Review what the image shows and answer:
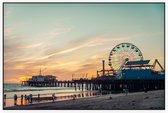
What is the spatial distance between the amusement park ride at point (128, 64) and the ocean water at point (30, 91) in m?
0.73

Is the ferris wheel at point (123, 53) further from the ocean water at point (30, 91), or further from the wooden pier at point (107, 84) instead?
the ocean water at point (30, 91)

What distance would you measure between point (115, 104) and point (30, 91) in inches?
50.4

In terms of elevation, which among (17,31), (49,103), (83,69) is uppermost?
(17,31)

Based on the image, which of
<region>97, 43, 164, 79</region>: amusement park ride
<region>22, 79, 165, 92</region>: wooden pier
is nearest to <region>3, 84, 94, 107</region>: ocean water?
<region>22, 79, 165, 92</region>: wooden pier

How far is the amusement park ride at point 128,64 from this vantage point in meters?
6.93

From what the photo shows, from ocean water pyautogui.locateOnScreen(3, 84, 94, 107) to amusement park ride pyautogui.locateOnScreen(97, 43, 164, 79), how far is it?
2.39 ft

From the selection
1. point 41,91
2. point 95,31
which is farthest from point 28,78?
point 95,31

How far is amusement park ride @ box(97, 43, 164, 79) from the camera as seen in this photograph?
22.7 ft

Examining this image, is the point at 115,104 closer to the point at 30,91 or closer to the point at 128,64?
the point at 128,64

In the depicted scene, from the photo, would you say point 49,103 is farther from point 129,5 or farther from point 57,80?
point 129,5

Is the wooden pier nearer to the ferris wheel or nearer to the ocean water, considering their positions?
the ocean water

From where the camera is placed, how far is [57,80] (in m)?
7.07

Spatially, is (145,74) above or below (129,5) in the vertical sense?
below

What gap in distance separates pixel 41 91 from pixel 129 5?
1858mm
